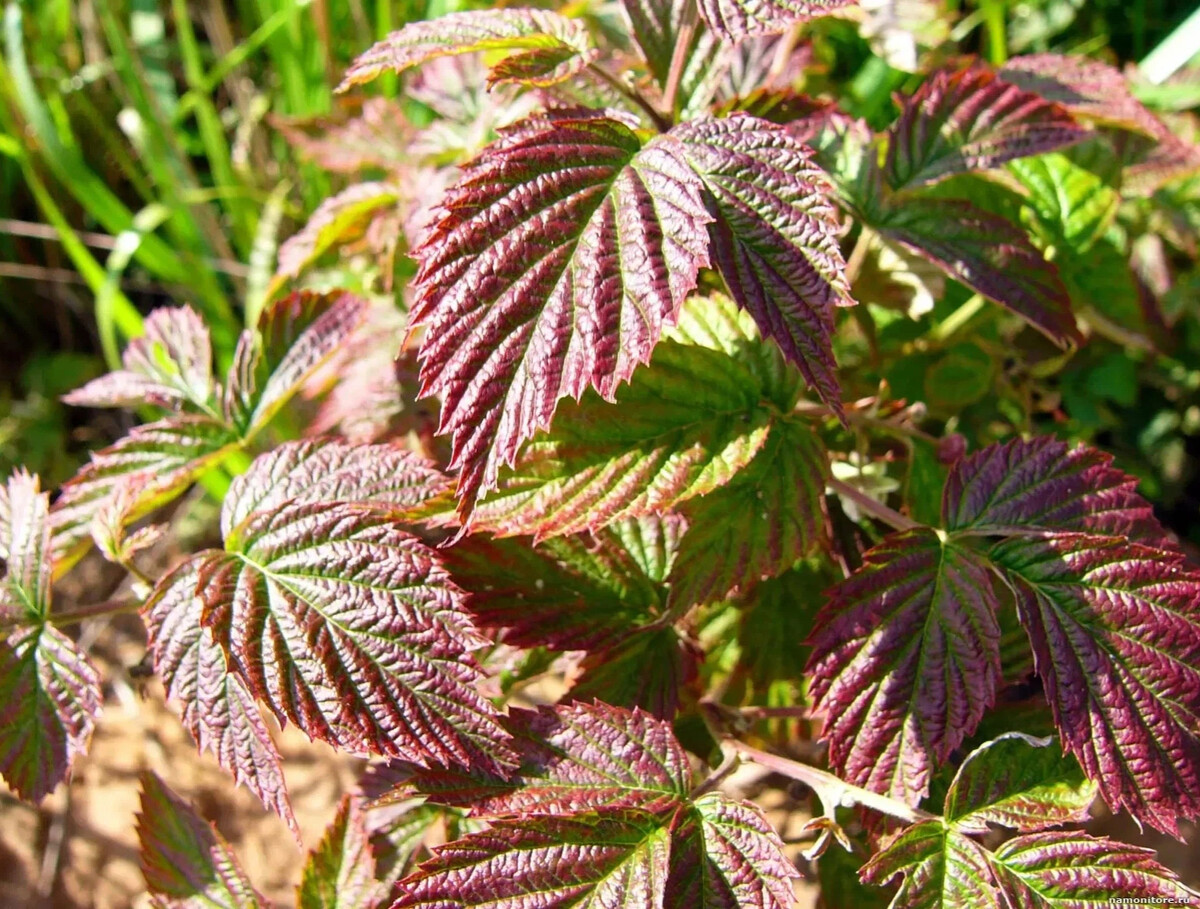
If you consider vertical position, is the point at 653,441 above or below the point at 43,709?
above

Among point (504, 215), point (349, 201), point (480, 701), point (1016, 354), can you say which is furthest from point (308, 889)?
point (1016, 354)

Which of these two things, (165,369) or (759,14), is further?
(165,369)

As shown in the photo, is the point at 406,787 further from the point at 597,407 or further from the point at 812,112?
the point at 812,112

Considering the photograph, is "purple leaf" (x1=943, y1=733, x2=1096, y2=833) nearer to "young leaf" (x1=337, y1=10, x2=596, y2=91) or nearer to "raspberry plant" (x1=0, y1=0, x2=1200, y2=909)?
"raspberry plant" (x1=0, y1=0, x2=1200, y2=909)

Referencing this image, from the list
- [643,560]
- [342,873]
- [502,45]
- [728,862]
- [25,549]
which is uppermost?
[502,45]

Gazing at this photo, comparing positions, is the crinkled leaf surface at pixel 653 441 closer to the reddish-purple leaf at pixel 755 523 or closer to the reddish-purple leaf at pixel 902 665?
the reddish-purple leaf at pixel 755 523

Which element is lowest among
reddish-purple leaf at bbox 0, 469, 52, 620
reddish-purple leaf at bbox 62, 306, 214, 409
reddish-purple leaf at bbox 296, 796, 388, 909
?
reddish-purple leaf at bbox 296, 796, 388, 909

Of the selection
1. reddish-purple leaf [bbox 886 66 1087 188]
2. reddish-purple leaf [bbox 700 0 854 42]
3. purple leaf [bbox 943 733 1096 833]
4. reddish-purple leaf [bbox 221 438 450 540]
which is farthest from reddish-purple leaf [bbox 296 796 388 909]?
reddish-purple leaf [bbox 886 66 1087 188]

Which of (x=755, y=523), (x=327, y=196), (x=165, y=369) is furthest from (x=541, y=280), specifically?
(x=327, y=196)

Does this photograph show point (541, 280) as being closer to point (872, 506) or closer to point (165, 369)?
point (872, 506)
